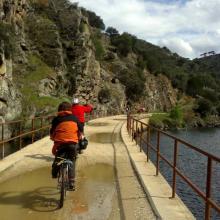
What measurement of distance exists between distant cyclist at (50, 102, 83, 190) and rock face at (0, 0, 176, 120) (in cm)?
2206

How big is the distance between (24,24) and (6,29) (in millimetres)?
→ 13586

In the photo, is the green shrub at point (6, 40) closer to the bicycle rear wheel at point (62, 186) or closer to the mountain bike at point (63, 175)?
the mountain bike at point (63, 175)

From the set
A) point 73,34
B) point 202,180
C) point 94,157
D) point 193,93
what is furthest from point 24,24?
point 193,93

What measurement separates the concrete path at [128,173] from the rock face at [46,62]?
14.9 m

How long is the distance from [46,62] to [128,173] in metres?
38.2

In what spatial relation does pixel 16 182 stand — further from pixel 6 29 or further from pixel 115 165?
pixel 6 29

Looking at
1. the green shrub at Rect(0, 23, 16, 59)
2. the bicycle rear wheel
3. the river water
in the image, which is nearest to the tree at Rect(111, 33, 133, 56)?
the river water

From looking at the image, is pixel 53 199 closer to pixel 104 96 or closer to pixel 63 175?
pixel 63 175

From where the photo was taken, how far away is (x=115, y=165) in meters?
14.0

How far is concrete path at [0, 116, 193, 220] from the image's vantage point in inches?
333

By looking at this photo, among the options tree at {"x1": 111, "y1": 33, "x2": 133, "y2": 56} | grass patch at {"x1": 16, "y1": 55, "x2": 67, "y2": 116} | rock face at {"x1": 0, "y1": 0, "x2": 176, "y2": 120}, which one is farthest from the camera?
tree at {"x1": 111, "y1": 33, "x2": 133, "y2": 56}

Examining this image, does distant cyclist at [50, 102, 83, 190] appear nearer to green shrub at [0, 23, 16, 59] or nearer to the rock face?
the rock face

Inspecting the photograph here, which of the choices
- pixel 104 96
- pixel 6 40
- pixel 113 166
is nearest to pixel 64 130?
pixel 113 166

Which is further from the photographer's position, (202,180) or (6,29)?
(6,29)
